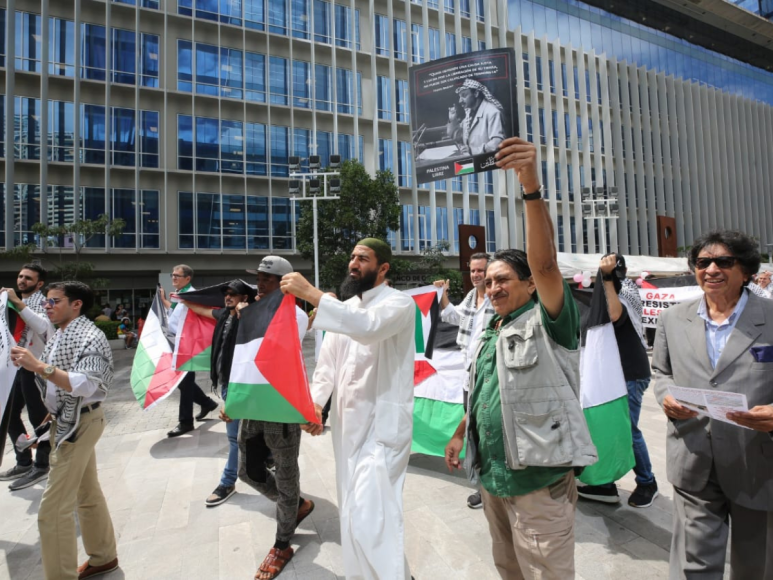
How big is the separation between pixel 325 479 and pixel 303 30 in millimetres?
28302

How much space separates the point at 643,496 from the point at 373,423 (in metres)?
2.76

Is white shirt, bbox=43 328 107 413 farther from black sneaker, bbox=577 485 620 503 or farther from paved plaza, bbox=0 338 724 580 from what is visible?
black sneaker, bbox=577 485 620 503

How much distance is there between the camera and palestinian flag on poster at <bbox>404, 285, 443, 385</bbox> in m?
4.97

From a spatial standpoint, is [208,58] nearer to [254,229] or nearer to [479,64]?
[254,229]

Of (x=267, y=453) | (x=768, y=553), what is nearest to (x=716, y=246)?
(x=768, y=553)

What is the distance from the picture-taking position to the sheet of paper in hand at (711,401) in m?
1.81

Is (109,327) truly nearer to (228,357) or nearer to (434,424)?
(228,357)

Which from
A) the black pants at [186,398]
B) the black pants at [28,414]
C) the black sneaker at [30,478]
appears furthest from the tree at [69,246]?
the black sneaker at [30,478]

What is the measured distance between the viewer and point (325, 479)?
4.64m

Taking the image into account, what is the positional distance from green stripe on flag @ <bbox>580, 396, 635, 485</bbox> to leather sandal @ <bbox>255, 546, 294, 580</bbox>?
7.84 feet

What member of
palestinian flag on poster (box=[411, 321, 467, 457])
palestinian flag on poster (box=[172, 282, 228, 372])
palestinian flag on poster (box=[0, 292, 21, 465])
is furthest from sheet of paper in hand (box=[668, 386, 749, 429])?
palestinian flag on poster (box=[172, 282, 228, 372])

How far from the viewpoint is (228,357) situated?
392 cm

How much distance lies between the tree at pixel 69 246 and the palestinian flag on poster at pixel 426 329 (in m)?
18.0

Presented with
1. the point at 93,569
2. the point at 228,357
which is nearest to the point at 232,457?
the point at 228,357
